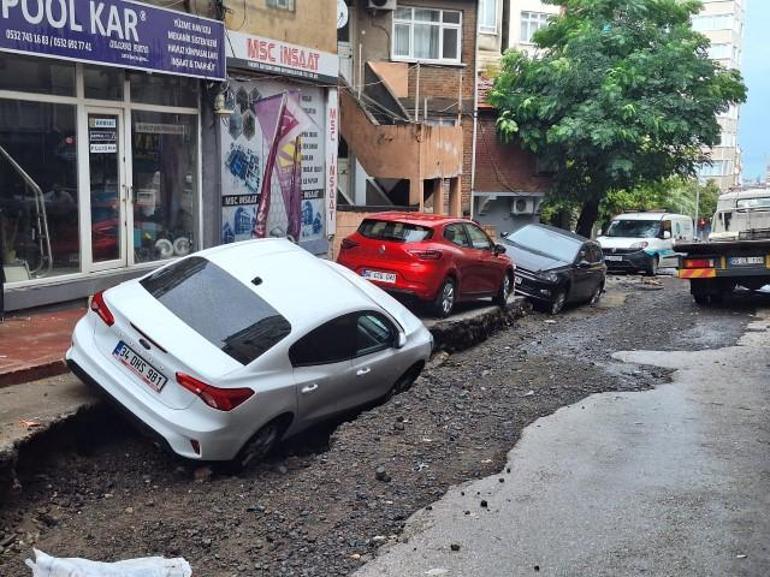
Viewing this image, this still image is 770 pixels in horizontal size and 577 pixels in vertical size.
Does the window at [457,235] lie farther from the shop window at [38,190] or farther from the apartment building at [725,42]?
the apartment building at [725,42]

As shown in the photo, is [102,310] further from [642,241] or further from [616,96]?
[642,241]

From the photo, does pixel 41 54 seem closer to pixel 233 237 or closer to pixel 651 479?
pixel 233 237

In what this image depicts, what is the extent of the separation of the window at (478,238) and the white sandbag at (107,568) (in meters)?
9.56

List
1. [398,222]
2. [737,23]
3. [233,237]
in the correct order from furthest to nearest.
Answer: [737,23] < [233,237] < [398,222]

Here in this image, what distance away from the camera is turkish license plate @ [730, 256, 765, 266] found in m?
15.5

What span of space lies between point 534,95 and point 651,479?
73.3ft

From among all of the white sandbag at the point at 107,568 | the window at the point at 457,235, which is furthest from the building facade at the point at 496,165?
the white sandbag at the point at 107,568

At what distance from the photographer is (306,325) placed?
7.06m

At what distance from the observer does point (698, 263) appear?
16.0m

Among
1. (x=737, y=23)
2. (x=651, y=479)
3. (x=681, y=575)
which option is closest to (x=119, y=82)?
(x=651, y=479)

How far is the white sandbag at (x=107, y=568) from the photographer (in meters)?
4.47

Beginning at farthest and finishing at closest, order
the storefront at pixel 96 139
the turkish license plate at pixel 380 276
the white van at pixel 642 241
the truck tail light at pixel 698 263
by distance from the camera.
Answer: the white van at pixel 642 241 → the truck tail light at pixel 698 263 → the turkish license plate at pixel 380 276 → the storefront at pixel 96 139

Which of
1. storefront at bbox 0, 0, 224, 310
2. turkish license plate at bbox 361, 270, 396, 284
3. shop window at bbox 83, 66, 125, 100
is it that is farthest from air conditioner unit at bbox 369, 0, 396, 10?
shop window at bbox 83, 66, 125, 100

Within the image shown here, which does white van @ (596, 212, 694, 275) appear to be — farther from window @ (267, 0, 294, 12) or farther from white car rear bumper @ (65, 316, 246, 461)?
white car rear bumper @ (65, 316, 246, 461)
